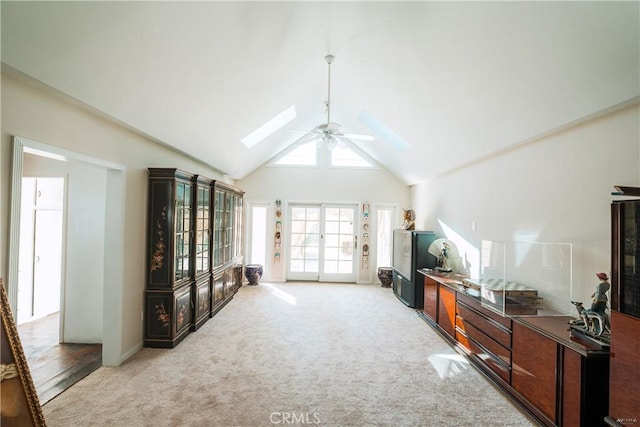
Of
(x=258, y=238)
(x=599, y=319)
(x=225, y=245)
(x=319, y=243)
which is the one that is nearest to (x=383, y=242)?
(x=319, y=243)

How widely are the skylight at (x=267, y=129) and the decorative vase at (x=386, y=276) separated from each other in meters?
3.75

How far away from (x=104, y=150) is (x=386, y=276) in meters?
5.44

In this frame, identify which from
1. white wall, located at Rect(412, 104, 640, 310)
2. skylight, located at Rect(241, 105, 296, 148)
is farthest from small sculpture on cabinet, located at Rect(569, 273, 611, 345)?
skylight, located at Rect(241, 105, 296, 148)

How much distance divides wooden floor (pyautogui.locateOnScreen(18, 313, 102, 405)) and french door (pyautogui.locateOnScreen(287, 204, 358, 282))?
4081 mm

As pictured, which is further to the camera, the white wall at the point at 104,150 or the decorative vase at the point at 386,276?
the decorative vase at the point at 386,276

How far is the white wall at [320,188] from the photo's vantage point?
22.2ft

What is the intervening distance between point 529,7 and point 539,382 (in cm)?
260

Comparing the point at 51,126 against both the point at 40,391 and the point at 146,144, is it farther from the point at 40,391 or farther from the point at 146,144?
the point at 40,391

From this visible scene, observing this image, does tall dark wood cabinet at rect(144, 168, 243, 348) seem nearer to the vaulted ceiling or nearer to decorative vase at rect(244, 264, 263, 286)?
the vaulted ceiling

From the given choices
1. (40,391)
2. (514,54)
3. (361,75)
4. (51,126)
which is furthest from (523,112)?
(40,391)

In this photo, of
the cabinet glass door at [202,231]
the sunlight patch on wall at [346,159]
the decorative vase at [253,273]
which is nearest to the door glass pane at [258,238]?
the decorative vase at [253,273]

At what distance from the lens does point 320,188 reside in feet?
22.3

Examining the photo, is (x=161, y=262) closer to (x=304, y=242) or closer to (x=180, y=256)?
(x=180, y=256)

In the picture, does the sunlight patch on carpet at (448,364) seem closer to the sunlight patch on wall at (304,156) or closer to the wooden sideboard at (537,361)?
the wooden sideboard at (537,361)
